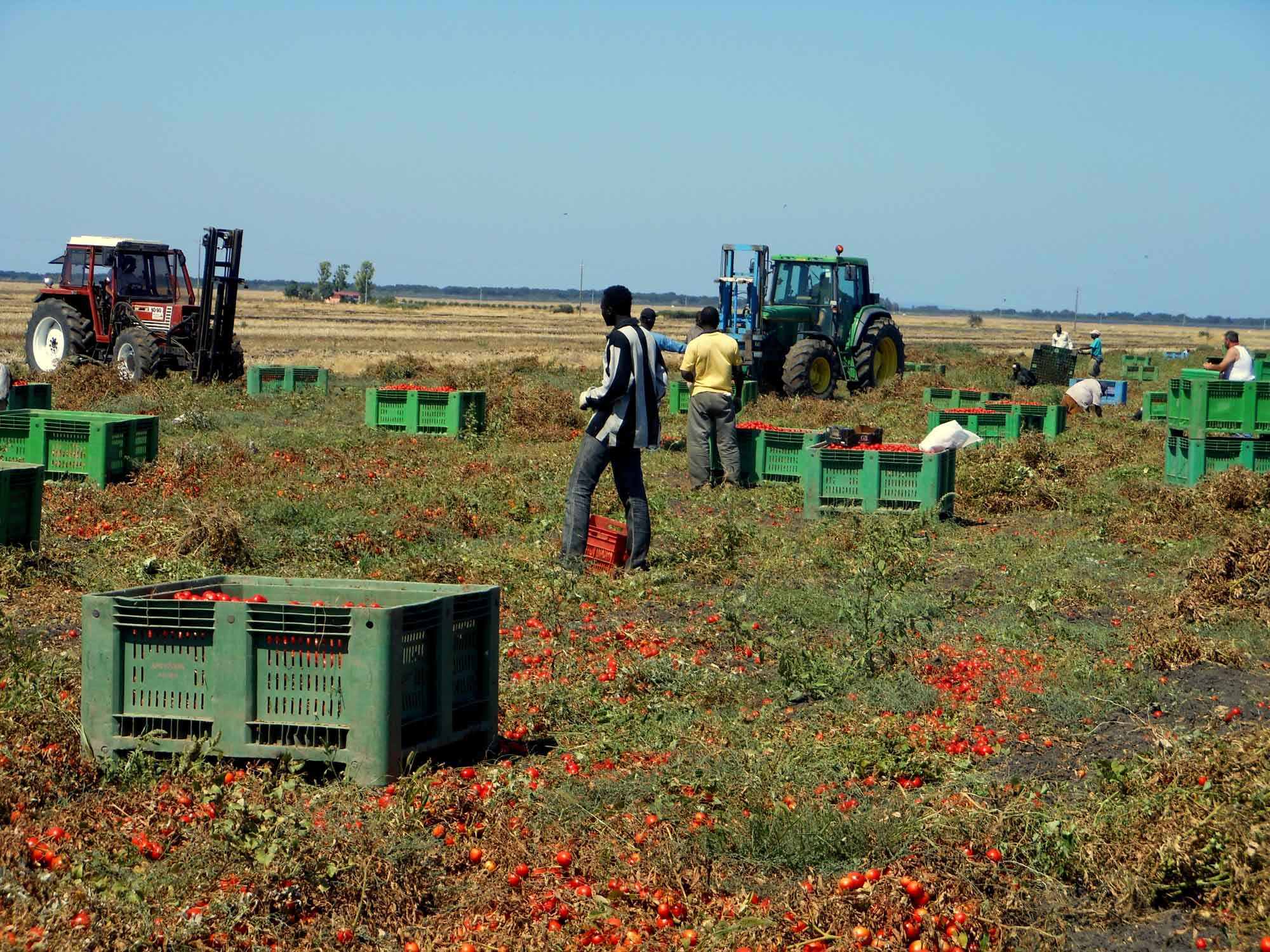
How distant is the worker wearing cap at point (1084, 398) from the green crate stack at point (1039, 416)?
153 inches

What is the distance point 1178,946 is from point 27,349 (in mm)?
24683

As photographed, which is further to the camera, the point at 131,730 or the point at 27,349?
the point at 27,349

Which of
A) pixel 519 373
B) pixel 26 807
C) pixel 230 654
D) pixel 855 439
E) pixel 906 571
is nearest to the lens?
pixel 26 807

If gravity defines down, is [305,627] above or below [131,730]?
above

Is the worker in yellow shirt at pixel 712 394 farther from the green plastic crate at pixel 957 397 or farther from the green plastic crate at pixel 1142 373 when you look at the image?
the green plastic crate at pixel 1142 373

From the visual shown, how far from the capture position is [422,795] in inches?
197

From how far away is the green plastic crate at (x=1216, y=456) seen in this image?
13828 millimetres

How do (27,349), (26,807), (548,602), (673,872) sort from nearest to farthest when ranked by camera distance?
(673,872)
(26,807)
(548,602)
(27,349)

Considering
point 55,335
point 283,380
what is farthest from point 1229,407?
point 55,335

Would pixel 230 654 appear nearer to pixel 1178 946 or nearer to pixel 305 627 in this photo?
pixel 305 627

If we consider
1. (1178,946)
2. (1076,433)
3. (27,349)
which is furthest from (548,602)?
(27,349)

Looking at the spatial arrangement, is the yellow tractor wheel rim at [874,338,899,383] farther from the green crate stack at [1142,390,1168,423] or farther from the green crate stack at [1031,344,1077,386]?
the green crate stack at [1031,344,1077,386]

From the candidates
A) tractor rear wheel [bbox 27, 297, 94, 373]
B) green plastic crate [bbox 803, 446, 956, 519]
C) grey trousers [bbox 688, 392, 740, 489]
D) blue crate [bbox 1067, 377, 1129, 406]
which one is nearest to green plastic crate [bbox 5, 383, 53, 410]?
grey trousers [bbox 688, 392, 740, 489]

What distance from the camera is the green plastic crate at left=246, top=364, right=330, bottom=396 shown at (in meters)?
22.0
